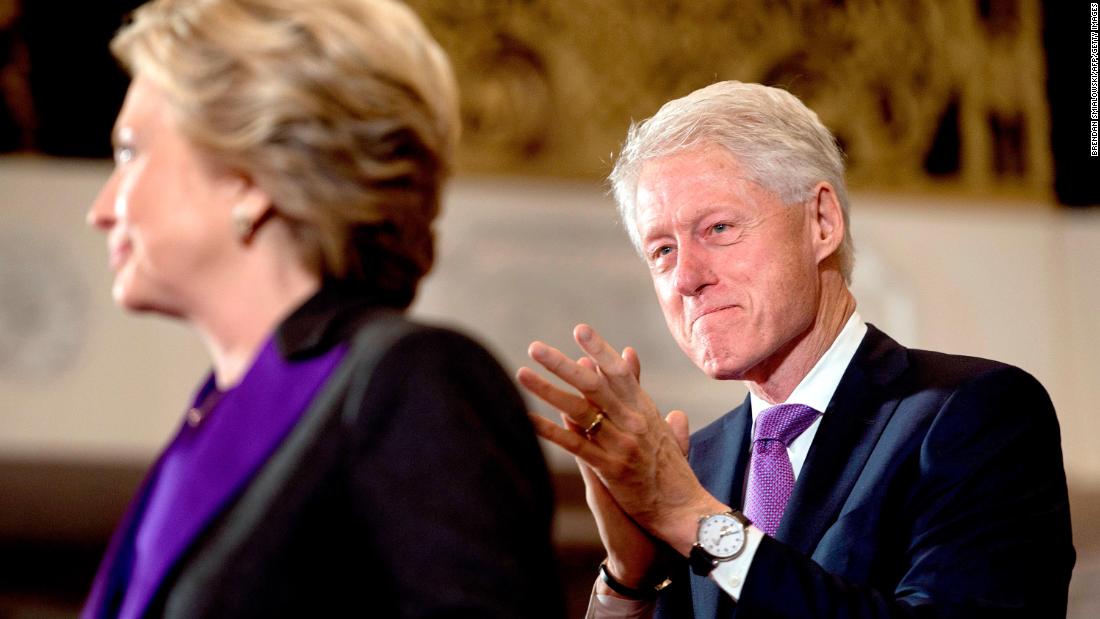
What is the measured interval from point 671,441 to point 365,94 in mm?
799

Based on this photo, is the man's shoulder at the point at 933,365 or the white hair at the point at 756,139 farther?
the white hair at the point at 756,139

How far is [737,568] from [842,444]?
303mm

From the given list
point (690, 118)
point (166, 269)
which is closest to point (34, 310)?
point (690, 118)

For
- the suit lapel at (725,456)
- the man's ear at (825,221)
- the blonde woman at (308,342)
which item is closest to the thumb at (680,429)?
the suit lapel at (725,456)

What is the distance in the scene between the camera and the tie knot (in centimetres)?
212

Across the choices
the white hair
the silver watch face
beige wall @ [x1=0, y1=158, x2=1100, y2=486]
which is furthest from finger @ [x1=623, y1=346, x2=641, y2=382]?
beige wall @ [x1=0, y1=158, x2=1100, y2=486]

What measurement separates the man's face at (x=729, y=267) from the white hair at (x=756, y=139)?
2 centimetres

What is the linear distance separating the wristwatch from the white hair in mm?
540

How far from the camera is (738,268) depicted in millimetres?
2113

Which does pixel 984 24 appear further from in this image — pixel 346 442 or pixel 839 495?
pixel 346 442

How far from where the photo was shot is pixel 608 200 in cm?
550

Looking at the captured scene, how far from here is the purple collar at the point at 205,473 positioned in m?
1.27

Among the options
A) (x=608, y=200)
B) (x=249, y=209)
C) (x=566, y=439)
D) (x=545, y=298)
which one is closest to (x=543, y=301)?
(x=545, y=298)

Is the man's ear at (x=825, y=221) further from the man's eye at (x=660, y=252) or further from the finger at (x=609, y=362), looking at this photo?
the finger at (x=609, y=362)
